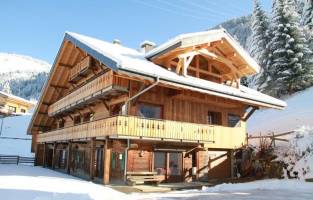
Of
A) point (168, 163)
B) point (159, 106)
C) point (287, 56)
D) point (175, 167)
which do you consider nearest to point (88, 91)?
point (159, 106)

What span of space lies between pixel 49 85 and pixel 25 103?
3757 centimetres

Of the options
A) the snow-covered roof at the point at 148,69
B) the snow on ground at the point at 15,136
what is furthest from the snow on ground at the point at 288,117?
the snow on ground at the point at 15,136

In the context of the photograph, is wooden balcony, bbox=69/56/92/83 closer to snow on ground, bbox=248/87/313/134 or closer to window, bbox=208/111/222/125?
window, bbox=208/111/222/125

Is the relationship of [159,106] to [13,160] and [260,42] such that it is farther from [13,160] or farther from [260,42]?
[260,42]

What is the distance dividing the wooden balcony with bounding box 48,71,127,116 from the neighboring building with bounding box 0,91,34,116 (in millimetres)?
36630

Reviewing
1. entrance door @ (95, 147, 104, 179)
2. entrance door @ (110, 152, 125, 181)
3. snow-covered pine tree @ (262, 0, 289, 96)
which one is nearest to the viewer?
entrance door @ (110, 152, 125, 181)

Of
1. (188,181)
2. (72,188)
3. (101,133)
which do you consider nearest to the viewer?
(72,188)

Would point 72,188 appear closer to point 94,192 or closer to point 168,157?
point 94,192

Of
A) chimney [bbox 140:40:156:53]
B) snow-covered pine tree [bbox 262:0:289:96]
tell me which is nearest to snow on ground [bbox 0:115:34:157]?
chimney [bbox 140:40:156:53]

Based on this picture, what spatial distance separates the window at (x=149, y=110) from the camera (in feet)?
60.8

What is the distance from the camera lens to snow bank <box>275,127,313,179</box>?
739 inches

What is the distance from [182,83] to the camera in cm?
1753

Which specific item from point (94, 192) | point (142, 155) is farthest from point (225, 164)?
point (94, 192)

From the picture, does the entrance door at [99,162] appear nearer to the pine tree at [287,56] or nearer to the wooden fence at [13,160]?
the wooden fence at [13,160]
